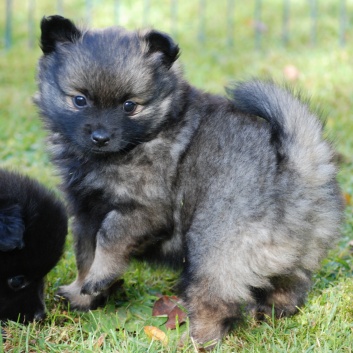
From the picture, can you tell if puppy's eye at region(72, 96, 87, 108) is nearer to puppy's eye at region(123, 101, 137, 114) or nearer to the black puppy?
puppy's eye at region(123, 101, 137, 114)

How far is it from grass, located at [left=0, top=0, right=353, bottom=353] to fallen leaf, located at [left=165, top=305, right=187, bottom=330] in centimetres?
6

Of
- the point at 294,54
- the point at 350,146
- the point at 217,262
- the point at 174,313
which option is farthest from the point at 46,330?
the point at 294,54

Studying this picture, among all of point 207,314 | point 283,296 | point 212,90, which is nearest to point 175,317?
point 207,314

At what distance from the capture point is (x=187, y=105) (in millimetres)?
3746

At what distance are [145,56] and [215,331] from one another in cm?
142

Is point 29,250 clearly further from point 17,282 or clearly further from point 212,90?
point 212,90

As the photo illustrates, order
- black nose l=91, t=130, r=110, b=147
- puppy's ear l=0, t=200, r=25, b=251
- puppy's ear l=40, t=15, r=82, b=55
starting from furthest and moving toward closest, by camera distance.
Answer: puppy's ear l=40, t=15, r=82, b=55
black nose l=91, t=130, r=110, b=147
puppy's ear l=0, t=200, r=25, b=251

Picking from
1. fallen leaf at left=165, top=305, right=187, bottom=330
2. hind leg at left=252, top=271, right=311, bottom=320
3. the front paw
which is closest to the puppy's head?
the front paw

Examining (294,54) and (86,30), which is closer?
(86,30)

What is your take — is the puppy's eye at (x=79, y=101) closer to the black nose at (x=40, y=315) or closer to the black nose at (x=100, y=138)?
the black nose at (x=100, y=138)

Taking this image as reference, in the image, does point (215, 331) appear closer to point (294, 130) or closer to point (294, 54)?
point (294, 130)

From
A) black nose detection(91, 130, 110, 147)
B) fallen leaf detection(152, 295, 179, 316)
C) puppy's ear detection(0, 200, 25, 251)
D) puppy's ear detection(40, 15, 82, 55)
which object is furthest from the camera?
fallen leaf detection(152, 295, 179, 316)

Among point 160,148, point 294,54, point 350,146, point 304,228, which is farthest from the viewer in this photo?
point 294,54

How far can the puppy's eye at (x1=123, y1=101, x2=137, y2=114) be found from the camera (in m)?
3.52
